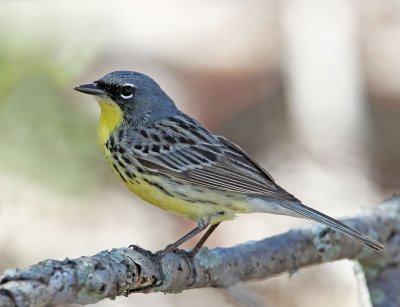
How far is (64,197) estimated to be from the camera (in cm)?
732

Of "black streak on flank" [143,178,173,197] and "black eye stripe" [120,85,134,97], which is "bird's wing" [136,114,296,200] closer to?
"black streak on flank" [143,178,173,197]

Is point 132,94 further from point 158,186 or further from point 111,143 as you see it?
point 158,186

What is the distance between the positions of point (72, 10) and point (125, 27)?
1633 millimetres

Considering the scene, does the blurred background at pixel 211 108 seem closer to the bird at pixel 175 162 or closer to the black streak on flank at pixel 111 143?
the bird at pixel 175 162

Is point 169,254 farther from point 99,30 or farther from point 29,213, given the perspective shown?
point 99,30

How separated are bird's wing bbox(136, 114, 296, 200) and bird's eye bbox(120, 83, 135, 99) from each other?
288mm

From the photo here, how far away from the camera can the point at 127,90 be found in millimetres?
5379

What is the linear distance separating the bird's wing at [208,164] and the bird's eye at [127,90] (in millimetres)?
288

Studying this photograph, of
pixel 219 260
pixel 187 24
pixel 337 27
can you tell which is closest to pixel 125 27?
pixel 187 24

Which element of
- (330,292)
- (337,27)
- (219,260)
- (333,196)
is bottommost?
(330,292)

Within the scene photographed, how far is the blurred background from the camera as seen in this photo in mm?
7129

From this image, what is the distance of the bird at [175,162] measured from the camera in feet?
16.5

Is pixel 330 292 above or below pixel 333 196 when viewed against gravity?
below

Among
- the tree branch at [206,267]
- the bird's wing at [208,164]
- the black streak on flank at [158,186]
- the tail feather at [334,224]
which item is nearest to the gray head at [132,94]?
the bird's wing at [208,164]
